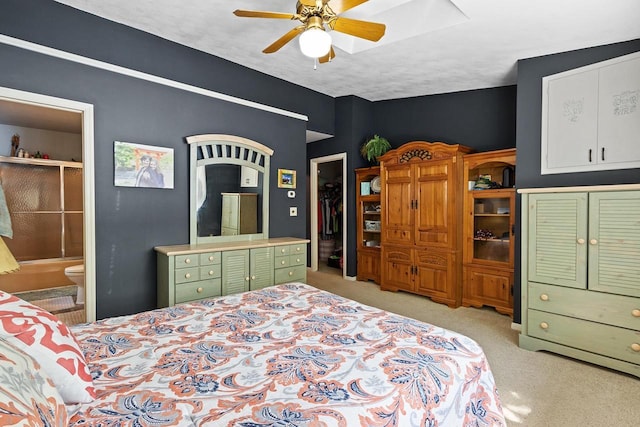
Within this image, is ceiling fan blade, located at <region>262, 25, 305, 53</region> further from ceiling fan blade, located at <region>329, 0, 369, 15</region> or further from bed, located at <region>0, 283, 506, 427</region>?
bed, located at <region>0, 283, 506, 427</region>

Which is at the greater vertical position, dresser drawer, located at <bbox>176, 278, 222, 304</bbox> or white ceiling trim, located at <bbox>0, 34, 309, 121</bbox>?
white ceiling trim, located at <bbox>0, 34, 309, 121</bbox>

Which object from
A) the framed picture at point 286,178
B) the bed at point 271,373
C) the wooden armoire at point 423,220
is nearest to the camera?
Answer: the bed at point 271,373

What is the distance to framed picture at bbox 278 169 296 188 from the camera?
411cm

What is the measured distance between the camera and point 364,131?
5.22 m

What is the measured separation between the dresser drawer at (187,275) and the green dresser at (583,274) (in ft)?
9.50

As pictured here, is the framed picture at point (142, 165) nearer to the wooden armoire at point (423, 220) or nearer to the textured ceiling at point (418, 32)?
the textured ceiling at point (418, 32)

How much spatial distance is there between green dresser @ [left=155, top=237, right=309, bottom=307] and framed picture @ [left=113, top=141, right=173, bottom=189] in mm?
642

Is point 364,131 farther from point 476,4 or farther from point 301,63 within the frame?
point 476,4

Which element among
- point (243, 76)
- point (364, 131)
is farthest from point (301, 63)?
point (364, 131)

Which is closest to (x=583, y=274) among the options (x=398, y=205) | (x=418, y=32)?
(x=398, y=205)

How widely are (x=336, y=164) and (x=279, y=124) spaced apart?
2.91 m

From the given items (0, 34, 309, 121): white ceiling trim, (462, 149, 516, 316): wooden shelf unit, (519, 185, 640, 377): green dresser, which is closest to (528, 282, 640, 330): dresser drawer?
(519, 185, 640, 377): green dresser

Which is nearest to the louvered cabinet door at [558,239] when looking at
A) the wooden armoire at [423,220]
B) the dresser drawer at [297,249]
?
the wooden armoire at [423,220]

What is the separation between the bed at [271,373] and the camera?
900mm
